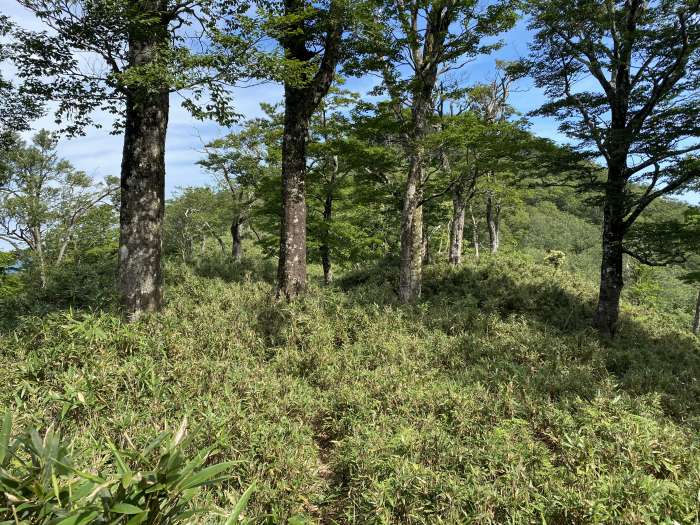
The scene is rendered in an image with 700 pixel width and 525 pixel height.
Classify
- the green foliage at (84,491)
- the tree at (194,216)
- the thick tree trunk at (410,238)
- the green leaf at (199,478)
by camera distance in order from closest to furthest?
the green foliage at (84,491), the green leaf at (199,478), the thick tree trunk at (410,238), the tree at (194,216)

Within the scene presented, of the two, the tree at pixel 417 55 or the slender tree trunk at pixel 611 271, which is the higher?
the tree at pixel 417 55

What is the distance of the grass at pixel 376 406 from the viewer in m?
3.36

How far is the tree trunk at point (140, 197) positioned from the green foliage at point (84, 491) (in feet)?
19.1

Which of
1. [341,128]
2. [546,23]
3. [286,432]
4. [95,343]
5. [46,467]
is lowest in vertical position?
[286,432]

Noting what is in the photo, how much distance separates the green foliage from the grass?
1107 mm

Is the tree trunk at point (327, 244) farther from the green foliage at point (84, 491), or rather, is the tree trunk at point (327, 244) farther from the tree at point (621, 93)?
the green foliage at point (84, 491)

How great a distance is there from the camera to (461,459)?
3881 millimetres

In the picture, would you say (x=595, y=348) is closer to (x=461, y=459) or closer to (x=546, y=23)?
(x=461, y=459)

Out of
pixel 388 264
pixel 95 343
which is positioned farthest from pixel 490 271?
pixel 95 343

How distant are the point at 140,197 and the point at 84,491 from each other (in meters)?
6.44

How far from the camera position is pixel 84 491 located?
1248 millimetres

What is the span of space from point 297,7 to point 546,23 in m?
6.90

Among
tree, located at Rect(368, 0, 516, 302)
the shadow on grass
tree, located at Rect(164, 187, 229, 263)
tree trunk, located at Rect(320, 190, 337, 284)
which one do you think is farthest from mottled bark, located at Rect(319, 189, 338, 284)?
tree, located at Rect(164, 187, 229, 263)

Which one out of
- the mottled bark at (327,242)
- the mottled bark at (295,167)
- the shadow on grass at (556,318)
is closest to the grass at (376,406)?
the shadow on grass at (556,318)
